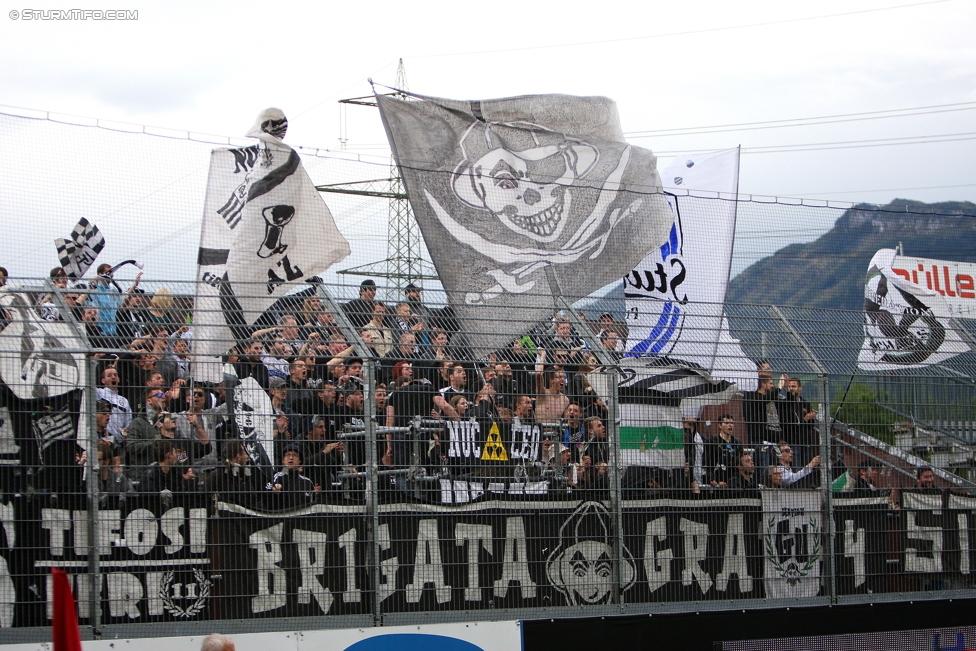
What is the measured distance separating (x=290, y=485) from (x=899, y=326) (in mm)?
6104

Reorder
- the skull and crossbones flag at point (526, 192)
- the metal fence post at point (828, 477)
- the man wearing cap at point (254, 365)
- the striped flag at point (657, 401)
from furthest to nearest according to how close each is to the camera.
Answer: the skull and crossbones flag at point (526, 192)
the metal fence post at point (828, 477)
the striped flag at point (657, 401)
the man wearing cap at point (254, 365)

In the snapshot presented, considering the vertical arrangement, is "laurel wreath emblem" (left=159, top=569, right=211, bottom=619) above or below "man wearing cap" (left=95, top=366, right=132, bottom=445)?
below

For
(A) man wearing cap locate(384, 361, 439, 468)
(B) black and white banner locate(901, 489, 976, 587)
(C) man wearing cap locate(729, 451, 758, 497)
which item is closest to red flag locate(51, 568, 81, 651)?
(A) man wearing cap locate(384, 361, 439, 468)

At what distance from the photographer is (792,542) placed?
745 cm

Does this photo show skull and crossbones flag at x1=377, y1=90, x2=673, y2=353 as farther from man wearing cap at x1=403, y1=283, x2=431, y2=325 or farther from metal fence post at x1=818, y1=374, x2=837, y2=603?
metal fence post at x1=818, y1=374, x2=837, y2=603

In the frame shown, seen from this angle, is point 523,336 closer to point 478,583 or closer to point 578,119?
point 478,583

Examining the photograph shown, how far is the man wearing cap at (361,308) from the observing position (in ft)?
22.6

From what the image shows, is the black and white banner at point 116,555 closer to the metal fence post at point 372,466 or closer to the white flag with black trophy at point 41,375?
the white flag with black trophy at point 41,375

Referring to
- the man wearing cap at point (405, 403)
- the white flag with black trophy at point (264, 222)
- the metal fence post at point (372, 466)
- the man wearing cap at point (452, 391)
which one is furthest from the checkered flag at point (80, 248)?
the man wearing cap at point (452, 391)

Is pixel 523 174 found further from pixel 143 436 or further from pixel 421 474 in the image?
pixel 143 436

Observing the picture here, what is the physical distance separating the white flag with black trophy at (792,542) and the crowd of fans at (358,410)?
165mm

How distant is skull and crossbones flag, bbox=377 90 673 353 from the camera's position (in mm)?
9797

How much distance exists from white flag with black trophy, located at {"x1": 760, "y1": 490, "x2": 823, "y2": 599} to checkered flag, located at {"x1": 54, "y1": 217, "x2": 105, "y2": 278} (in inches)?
221

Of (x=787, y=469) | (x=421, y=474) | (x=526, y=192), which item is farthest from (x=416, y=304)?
(x=526, y=192)
